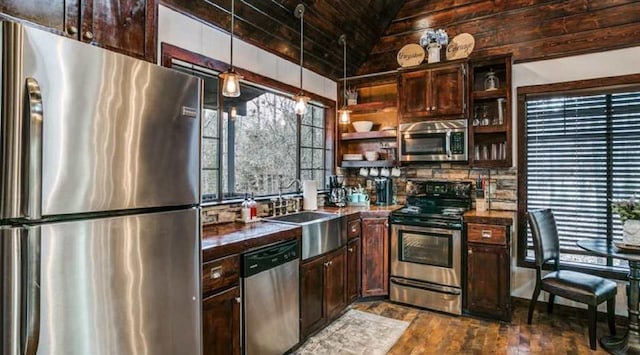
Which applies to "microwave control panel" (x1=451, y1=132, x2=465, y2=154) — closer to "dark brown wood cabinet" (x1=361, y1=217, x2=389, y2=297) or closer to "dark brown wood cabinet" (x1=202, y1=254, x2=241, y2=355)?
"dark brown wood cabinet" (x1=361, y1=217, x2=389, y2=297)

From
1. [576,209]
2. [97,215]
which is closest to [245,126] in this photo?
[97,215]

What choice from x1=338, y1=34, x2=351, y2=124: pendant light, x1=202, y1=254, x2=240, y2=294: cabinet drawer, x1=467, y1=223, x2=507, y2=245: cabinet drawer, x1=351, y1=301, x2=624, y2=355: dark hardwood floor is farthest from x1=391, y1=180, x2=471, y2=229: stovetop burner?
x1=202, y1=254, x2=240, y2=294: cabinet drawer

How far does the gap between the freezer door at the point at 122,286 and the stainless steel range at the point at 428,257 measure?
252cm

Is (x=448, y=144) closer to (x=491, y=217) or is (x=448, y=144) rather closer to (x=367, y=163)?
(x=491, y=217)

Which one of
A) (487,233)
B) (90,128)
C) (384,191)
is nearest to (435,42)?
(384,191)

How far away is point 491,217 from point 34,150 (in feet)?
11.4

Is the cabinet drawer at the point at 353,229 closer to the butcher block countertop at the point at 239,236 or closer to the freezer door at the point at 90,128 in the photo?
the butcher block countertop at the point at 239,236

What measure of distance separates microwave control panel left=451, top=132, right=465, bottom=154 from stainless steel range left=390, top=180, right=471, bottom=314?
24.6 inches

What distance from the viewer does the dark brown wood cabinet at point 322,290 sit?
287cm

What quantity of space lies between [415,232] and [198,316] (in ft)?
8.33

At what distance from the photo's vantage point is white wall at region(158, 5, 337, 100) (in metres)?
2.51

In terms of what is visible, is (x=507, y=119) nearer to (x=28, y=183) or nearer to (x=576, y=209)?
(x=576, y=209)

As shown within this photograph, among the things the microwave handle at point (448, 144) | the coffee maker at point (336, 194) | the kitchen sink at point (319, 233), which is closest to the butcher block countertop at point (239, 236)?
the kitchen sink at point (319, 233)

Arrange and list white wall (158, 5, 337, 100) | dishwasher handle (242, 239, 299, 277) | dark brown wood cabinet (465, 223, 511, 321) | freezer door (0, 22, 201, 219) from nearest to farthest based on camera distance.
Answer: freezer door (0, 22, 201, 219) < dishwasher handle (242, 239, 299, 277) < white wall (158, 5, 337, 100) < dark brown wood cabinet (465, 223, 511, 321)
